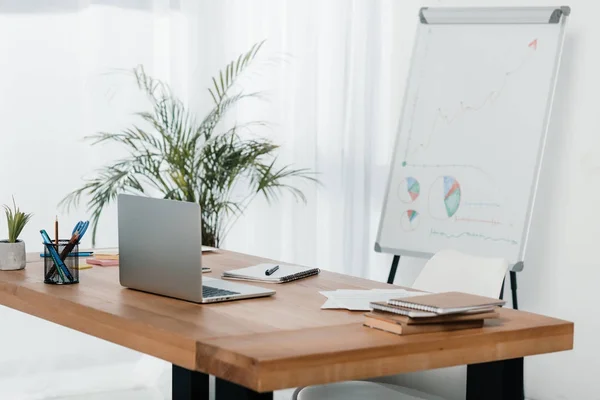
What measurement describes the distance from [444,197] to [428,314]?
2144mm

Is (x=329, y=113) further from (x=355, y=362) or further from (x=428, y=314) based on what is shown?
(x=355, y=362)

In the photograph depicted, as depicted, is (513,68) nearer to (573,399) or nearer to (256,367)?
(573,399)

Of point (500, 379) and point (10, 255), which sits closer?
point (500, 379)

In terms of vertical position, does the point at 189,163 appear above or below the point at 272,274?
above

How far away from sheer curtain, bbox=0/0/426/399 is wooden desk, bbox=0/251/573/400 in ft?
6.12

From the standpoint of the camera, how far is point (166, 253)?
235 cm

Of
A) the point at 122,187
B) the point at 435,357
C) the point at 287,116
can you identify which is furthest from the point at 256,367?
the point at 287,116

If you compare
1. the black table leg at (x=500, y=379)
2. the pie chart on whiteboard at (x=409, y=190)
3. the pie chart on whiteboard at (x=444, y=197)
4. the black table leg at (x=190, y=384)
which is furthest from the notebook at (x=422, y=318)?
the pie chart on whiteboard at (x=409, y=190)

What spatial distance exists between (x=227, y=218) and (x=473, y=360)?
2.88m

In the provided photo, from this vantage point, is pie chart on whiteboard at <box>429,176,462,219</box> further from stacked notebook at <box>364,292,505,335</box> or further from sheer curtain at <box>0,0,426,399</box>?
stacked notebook at <box>364,292,505,335</box>

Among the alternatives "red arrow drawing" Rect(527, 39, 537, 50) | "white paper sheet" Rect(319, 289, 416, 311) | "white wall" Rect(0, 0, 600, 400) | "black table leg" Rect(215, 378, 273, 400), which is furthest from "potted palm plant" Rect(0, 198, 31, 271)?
"red arrow drawing" Rect(527, 39, 537, 50)

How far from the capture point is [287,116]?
4.94 m

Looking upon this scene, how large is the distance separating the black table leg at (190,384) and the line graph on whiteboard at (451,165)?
5.44 feet

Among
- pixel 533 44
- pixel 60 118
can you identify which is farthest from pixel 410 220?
pixel 60 118
